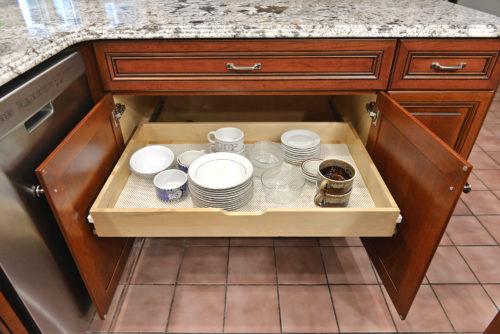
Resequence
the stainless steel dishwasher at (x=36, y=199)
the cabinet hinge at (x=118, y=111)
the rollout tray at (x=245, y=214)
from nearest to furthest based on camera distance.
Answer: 1. the stainless steel dishwasher at (x=36, y=199)
2. the rollout tray at (x=245, y=214)
3. the cabinet hinge at (x=118, y=111)

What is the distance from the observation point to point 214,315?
1.16 m

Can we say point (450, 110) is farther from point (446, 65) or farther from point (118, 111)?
point (118, 111)

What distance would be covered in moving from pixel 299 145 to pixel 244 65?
14.7 inches

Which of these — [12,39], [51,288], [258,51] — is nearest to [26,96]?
[12,39]

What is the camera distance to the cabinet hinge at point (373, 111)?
1.12m

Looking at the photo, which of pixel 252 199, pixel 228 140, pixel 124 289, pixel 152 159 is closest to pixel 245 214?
pixel 252 199

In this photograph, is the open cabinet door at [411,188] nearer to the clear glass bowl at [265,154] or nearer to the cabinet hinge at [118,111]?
the clear glass bowl at [265,154]

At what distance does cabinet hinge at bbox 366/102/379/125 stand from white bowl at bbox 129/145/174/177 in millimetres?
710

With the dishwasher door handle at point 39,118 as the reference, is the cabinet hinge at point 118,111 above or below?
below

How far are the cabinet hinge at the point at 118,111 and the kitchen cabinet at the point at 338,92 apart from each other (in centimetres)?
6

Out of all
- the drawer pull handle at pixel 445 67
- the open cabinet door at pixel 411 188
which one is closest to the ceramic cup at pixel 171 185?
the open cabinet door at pixel 411 188

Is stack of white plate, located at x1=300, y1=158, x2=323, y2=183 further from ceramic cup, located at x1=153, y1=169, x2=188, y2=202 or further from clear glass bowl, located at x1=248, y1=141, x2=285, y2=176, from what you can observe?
ceramic cup, located at x1=153, y1=169, x2=188, y2=202

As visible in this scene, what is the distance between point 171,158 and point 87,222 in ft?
1.27

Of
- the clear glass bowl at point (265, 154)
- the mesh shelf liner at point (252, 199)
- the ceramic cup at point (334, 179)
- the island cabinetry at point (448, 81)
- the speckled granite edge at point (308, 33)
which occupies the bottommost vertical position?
the mesh shelf liner at point (252, 199)
